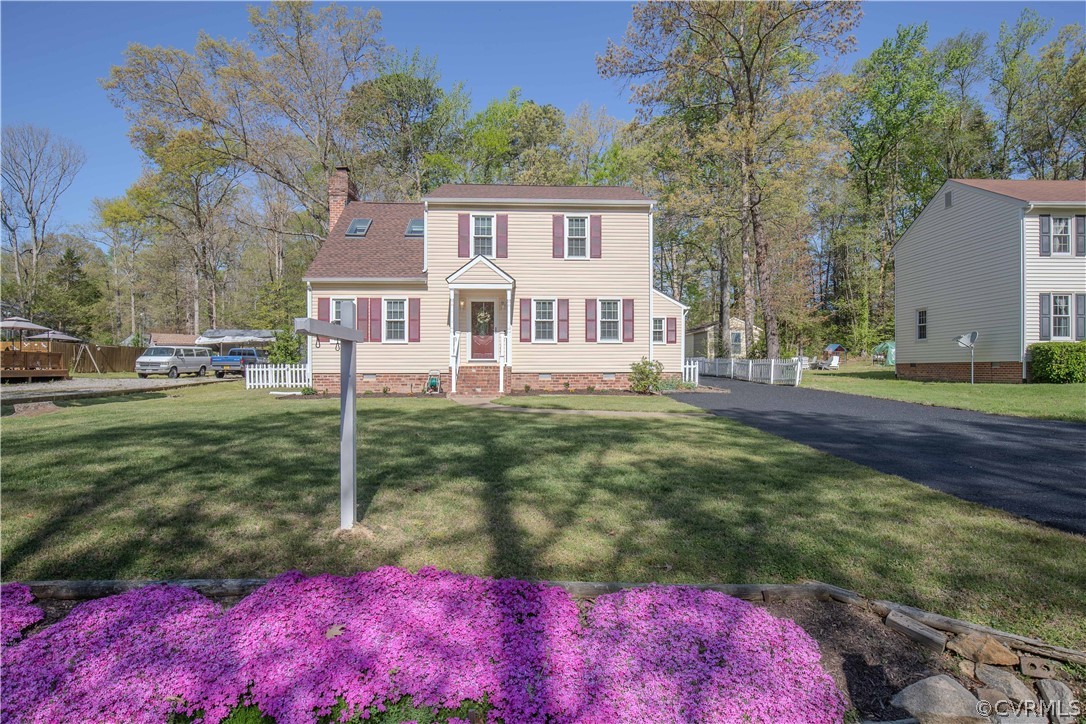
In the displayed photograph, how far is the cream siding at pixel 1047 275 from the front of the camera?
17.0m

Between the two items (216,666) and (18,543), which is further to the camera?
(18,543)

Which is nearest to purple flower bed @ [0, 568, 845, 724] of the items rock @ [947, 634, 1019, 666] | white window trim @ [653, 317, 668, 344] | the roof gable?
rock @ [947, 634, 1019, 666]

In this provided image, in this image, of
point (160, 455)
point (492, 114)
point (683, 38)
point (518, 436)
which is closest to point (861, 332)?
point (683, 38)

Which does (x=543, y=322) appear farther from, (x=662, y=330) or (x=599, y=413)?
(x=599, y=413)

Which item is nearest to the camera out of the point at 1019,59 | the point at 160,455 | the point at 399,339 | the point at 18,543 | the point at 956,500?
the point at 18,543

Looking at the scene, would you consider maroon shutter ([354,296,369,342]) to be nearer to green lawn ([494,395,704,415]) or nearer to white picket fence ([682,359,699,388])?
green lawn ([494,395,704,415])

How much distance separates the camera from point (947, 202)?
20.5 meters

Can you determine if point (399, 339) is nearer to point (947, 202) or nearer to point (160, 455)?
point (160, 455)

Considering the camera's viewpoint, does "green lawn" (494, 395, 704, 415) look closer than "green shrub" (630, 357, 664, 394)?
Yes

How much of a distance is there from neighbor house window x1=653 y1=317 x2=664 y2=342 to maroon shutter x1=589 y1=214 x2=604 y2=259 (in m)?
3.22

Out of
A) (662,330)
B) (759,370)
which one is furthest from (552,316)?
(759,370)

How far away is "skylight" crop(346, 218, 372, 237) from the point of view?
63.5 feet

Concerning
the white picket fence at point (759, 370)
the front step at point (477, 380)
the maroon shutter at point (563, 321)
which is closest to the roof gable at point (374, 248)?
the front step at point (477, 380)

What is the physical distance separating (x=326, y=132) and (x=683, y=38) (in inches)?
694
